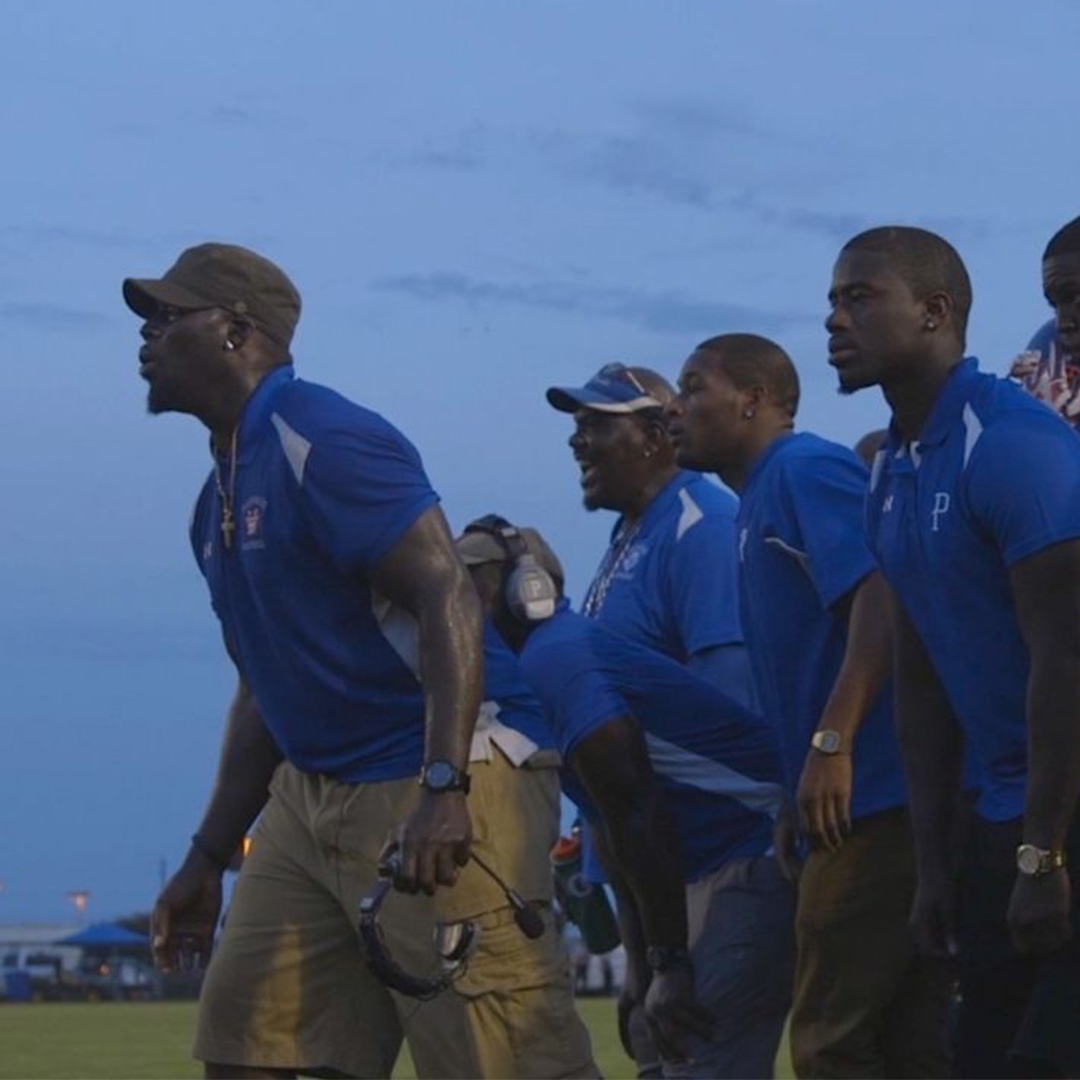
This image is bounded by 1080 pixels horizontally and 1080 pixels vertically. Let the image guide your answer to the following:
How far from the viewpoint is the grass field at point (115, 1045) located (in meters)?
17.5

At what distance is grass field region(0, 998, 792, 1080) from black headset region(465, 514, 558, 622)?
7.57 m

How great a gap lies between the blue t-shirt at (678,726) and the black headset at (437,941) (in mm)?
1096

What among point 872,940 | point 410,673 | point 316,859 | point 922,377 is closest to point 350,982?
point 316,859

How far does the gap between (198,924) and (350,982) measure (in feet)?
1.82

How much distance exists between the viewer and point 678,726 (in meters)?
8.12

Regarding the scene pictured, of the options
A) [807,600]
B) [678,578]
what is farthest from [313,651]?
[678,578]

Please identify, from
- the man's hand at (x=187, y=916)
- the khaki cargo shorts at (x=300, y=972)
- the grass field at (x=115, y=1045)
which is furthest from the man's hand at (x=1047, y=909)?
the grass field at (x=115, y=1045)

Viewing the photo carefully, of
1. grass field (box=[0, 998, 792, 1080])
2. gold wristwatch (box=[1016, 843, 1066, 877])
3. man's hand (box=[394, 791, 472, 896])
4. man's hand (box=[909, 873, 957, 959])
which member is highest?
man's hand (box=[394, 791, 472, 896])

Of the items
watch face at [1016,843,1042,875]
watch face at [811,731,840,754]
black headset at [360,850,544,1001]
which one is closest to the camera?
watch face at [1016,843,1042,875]

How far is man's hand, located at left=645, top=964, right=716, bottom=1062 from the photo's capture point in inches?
311

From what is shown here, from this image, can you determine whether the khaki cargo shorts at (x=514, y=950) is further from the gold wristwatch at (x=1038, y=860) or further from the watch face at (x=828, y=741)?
the gold wristwatch at (x=1038, y=860)

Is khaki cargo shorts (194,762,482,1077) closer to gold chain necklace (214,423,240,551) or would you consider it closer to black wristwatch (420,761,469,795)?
gold chain necklace (214,423,240,551)

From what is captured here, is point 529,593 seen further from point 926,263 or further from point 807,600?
point 926,263

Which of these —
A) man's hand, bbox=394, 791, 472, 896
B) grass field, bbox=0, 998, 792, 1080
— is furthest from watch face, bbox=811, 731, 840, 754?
grass field, bbox=0, 998, 792, 1080
